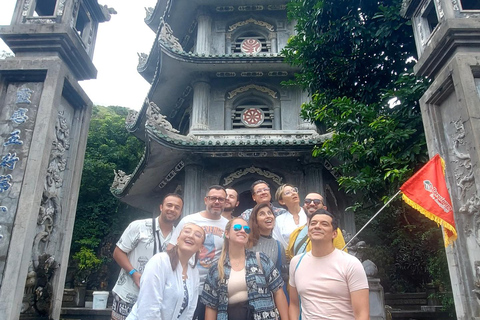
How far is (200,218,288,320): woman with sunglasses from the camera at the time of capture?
2830 millimetres

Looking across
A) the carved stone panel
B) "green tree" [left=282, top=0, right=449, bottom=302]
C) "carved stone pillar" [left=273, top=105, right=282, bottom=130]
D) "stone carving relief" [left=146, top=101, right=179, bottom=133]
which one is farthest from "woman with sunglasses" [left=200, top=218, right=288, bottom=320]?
"carved stone pillar" [left=273, top=105, right=282, bottom=130]

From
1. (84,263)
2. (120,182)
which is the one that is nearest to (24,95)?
(120,182)

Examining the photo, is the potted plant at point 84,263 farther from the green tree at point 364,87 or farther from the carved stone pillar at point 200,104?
the green tree at point 364,87

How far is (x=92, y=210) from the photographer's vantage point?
19266mm

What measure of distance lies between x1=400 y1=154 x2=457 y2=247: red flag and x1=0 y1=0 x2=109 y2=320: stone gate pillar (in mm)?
4597

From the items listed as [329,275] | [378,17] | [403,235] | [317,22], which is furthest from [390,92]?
[403,235]

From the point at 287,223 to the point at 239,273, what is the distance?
111 centimetres

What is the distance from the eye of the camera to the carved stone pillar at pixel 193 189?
347 inches

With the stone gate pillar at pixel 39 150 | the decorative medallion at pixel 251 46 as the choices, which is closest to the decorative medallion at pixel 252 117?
the decorative medallion at pixel 251 46

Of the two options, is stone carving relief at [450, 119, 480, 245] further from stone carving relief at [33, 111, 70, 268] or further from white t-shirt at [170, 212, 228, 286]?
stone carving relief at [33, 111, 70, 268]

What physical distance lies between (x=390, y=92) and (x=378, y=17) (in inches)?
64.7

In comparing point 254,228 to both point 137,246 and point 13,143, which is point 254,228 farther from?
point 13,143

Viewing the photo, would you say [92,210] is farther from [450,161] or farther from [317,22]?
[450,161]

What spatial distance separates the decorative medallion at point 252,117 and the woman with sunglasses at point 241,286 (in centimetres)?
714
